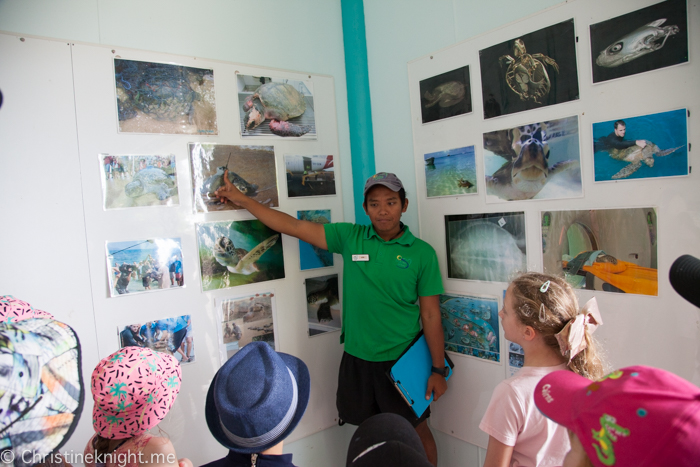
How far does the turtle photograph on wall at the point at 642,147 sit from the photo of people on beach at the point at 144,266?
189 cm

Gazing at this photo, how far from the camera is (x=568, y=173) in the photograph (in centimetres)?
166

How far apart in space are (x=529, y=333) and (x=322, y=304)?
1312 millimetres

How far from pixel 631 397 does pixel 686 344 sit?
1.13 m

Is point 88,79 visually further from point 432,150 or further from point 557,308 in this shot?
point 557,308

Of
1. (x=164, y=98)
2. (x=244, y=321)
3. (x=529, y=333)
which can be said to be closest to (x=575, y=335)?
(x=529, y=333)

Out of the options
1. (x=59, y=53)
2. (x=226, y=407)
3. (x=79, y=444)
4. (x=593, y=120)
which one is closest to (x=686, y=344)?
(x=593, y=120)

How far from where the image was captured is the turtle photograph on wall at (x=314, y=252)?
2.26 metres

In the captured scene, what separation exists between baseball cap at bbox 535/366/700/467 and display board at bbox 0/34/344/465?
1687mm

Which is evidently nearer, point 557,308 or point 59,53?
point 557,308

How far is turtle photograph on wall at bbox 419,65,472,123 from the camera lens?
6.54 feet

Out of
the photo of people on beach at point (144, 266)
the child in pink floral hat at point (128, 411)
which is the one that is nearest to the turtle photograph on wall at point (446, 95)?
the photo of people on beach at point (144, 266)

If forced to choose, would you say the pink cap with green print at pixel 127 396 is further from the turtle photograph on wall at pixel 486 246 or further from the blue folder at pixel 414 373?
the turtle photograph on wall at pixel 486 246

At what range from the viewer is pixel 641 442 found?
57cm

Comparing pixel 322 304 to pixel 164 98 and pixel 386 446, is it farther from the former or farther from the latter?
pixel 386 446
